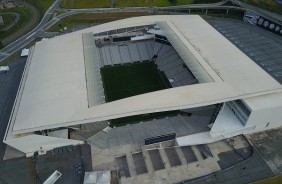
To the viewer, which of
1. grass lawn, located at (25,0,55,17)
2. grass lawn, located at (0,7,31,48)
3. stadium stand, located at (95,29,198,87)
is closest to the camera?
stadium stand, located at (95,29,198,87)

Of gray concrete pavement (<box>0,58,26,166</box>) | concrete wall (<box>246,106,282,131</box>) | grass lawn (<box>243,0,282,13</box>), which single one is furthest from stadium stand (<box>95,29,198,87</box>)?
grass lawn (<box>243,0,282,13</box>)

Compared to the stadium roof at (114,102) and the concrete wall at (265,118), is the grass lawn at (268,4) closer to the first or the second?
the stadium roof at (114,102)

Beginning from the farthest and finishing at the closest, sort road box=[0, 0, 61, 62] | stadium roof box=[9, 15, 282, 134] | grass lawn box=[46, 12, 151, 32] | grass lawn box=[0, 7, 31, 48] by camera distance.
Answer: grass lawn box=[46, 12, 151, 32] < grass lawn box=[0, 7, 31, 48] < road box=[0, 0, 61, 62] < stadium roof box=[9, 15, 282, 134]

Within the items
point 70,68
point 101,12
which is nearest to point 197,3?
point 101,12

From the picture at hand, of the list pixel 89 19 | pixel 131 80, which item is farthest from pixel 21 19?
pixel 131 80

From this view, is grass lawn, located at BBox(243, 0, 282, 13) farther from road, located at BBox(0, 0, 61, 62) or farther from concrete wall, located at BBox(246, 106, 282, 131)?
road, located at BBox(0, 0, 61, 62)

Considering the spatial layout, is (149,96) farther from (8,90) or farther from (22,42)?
(22,42)

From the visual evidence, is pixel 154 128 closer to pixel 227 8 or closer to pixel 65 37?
pixel 65 37
